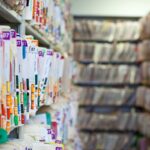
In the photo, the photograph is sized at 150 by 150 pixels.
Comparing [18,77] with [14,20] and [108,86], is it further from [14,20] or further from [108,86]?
[108,86]

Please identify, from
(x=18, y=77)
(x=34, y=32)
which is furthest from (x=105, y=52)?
(x=18, y=77)

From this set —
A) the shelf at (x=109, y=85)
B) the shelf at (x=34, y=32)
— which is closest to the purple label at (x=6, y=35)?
the shelf at (x=34, y=32)

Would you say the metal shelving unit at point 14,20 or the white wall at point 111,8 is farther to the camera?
the white wall at point 111,8

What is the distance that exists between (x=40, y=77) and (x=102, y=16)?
4559 millimetres

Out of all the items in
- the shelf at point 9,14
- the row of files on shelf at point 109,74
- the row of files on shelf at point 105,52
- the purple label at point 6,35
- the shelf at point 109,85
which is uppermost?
the shelf at point 9,14

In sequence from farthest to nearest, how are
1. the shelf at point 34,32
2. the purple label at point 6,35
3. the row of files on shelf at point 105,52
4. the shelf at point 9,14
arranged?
1. the row of files on shelf at point 105,52
2. the shelf at point 34,32
3. the shelf at point 9,14
4. the purple label at point 6,35

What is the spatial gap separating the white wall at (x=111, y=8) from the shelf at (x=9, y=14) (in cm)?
445

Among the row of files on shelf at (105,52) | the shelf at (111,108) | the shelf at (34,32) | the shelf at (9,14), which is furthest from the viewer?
the shelf at (111,108)

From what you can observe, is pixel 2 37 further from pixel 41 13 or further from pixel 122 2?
pixel 122 2

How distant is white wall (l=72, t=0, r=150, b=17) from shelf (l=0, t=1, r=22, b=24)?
4.45m

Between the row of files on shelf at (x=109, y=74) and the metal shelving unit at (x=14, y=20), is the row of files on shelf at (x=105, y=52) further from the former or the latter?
the metal shelving unit at (x=14, y=20)

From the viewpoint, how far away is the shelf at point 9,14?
1.54m

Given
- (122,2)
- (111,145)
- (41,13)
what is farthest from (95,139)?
(41,13)

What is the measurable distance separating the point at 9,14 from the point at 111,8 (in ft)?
15.5
